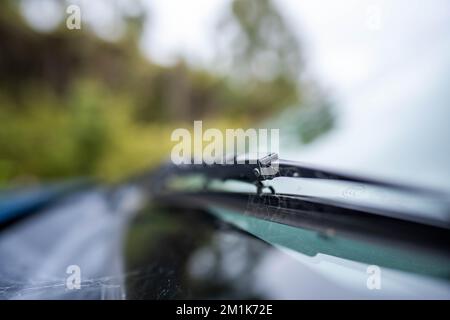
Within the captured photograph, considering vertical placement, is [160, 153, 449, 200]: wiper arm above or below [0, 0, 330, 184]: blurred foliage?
below

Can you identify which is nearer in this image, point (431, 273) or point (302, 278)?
point (431, 273)

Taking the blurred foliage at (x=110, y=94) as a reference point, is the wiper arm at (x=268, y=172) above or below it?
below

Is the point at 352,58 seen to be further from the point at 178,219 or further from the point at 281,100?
the point at 178,219

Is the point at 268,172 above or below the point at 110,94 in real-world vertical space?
below

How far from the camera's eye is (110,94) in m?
7.55

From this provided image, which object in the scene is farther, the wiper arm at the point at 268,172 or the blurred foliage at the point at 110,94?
the blurred foliage at the point at 110,94

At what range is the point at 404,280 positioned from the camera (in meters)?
0.87

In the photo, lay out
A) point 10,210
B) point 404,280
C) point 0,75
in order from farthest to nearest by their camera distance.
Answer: point 0,75 → point 10,210 → point 404,280

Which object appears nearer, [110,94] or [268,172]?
[268,172]

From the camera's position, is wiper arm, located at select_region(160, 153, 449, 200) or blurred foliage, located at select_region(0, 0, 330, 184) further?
blurred foliage, located at select_region(0, 0, 330, 184)

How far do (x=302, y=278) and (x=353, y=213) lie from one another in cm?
33

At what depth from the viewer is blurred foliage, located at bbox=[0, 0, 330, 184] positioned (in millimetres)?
6125

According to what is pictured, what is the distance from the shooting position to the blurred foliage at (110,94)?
6.12 m

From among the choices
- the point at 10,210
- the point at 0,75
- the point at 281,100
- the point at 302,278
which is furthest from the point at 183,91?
the point at 302,278
